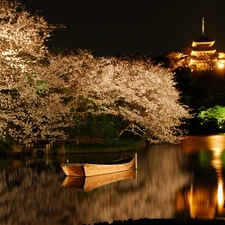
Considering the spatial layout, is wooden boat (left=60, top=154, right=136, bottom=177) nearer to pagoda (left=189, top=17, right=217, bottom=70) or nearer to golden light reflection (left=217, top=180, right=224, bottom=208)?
golden light reflection (left=217, top=180, right=224, bottom=208)

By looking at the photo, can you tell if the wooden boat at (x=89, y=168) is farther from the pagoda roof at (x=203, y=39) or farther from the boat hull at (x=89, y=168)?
the pagoda roof at (x=203, y=39)

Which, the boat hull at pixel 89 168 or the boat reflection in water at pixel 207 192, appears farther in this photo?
the boat hull at pixel 89 168

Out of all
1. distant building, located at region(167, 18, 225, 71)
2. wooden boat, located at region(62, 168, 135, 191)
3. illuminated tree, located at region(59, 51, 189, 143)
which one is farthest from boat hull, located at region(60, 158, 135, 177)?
distant building, located at region(167, 18, 225, 71)

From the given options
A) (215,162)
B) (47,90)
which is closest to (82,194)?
(215,162)

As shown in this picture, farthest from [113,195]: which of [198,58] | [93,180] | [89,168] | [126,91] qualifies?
[198,58]

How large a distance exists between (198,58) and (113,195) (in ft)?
225

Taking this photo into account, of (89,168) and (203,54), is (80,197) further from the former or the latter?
(203,54)

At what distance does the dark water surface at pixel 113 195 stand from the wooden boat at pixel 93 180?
0.67ft

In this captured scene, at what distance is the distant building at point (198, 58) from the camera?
75.9 metres

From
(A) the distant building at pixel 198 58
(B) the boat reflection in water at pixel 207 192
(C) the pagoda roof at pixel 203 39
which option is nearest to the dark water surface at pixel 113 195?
(B) the boat reflection in water at pixel 207 192

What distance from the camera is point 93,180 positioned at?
17.4 metres

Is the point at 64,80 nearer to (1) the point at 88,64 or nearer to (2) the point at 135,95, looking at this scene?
(1) the point at 88,64

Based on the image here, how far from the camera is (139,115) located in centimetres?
3134

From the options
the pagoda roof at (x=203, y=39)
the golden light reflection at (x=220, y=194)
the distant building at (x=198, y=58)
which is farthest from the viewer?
the pagoda roof at (x=203, y=39)
